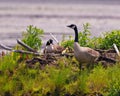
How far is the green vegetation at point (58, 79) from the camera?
12625 mm

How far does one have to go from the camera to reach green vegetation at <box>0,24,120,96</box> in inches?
497

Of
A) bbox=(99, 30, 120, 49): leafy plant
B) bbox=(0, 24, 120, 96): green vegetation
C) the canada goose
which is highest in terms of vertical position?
bbox=(99, 30, 120, 49): leafy plant

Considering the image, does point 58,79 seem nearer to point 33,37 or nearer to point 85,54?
point 85,54

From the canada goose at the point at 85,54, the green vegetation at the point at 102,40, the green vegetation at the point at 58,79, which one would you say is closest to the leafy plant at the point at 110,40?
the green vegetation at the point at 102,40

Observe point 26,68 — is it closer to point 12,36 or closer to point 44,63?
point 44,63

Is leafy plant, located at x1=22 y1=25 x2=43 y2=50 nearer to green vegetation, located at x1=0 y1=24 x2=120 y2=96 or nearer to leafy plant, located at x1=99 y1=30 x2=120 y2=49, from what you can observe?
green vegetation, located at x1=0 y1=24 x2=120 y2=96

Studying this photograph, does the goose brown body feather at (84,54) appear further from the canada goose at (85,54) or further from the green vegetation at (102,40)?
the green vegetation at (102,40)

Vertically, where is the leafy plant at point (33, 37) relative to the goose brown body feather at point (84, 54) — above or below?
above

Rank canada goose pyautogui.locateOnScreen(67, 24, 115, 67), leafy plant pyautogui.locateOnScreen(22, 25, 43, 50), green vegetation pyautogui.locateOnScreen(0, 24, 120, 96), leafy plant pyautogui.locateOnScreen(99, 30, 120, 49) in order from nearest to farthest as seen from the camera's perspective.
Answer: green vegetation pyautogui.locateOnScreen(0, 24, 120, 96) < canada goose pyautogui.locateOnScreen(67, 24, 115, 67) < leafy plant pyautogui.locateOnScreen(22, 25, 43, 50) < leafy plant pyautogui.locateOnScreen(99, 30, 120, 49)

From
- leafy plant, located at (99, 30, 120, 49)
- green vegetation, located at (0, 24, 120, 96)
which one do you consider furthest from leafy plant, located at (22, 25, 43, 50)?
leafy plant, located at (99, 30, 120, 49)

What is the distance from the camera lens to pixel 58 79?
12773mm

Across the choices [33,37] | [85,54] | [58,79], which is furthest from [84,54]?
[33,37]

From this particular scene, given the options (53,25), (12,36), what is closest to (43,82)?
(12,36)

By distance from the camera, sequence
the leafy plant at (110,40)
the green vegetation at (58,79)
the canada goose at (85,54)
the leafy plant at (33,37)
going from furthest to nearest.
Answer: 1. the leafy plant at (110,40)
2. the leafy plant at (33,37)
3. the canada goose at (85,54)
4. the green vegetation at (58,79)
